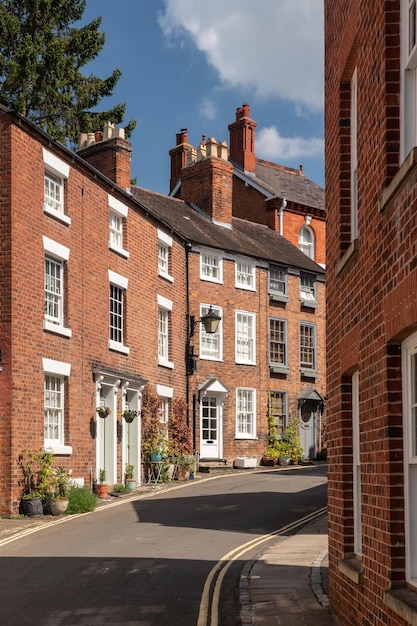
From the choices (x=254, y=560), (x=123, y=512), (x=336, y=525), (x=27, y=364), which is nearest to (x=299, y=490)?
(x=123, y=512)

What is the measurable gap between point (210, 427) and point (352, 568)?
25356 mm

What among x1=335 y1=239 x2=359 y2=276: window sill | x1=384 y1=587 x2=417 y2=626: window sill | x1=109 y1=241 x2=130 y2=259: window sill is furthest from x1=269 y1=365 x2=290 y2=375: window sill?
x1=384 y1=587 x2=417 y2=626: window sill

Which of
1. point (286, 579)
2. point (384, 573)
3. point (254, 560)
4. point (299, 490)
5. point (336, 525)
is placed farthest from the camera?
point (299, 490)

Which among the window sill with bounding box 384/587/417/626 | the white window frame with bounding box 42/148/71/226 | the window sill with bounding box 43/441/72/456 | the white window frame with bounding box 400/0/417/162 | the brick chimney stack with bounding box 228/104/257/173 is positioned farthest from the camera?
the brick chimney stack with bounding box 228/104/257/173

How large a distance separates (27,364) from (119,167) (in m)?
10.4

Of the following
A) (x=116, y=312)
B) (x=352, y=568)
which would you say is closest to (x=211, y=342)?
(x=116, y=312)

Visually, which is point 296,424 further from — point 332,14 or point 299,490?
point 332,14

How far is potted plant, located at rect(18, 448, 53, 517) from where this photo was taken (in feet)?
65.0

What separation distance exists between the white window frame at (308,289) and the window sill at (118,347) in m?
12.9

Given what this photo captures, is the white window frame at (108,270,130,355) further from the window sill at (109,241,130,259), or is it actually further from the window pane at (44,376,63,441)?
the window pane at (44,376,63,441)

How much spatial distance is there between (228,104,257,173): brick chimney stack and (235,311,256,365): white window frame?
36.7 ft

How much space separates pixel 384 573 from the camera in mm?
6590

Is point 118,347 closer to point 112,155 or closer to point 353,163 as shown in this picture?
point 112,155

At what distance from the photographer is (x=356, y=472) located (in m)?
8.41
